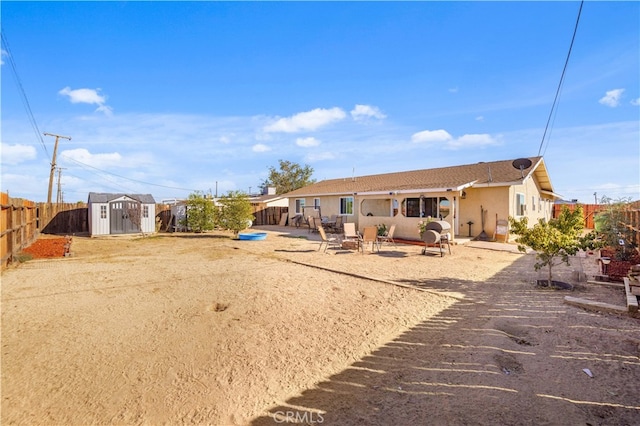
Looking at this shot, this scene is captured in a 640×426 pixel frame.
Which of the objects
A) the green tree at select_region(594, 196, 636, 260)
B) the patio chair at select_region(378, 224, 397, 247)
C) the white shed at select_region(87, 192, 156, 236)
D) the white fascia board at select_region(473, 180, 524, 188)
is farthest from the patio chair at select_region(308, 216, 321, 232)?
the green tree at select_region(594, 196, 636, 260)

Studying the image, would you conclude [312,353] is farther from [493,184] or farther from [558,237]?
[493,184]

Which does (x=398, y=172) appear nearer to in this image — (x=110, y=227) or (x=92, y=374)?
(x=110, y=227)

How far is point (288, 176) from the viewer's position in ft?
159

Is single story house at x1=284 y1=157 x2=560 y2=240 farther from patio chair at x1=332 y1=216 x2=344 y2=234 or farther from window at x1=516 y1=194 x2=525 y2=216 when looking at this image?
patio chair at x1=332 y1=216 x2=344 y2=234

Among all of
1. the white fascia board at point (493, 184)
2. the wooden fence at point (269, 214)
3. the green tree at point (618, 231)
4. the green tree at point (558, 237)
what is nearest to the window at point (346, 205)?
the wooden fence at point (269, 214)

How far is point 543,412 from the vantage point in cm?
262

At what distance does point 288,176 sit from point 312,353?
45.6m

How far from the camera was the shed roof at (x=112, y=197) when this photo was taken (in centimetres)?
1859

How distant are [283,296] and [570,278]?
6.79 meters

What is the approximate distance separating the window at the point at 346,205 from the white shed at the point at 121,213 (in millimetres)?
12396

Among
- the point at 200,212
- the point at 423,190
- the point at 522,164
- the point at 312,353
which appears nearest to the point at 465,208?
the point at 522,164

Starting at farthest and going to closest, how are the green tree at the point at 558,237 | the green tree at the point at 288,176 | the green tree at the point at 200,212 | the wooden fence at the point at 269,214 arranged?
the green tree at the point at 288,176 → the wooden fence at the point at 269,214 → the green tree at the point at 200,212 → the green tree at the point at 558,237

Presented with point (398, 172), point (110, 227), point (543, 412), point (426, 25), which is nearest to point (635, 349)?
point (543, 412)

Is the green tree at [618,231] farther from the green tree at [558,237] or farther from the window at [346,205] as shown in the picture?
the window at [346,205]
